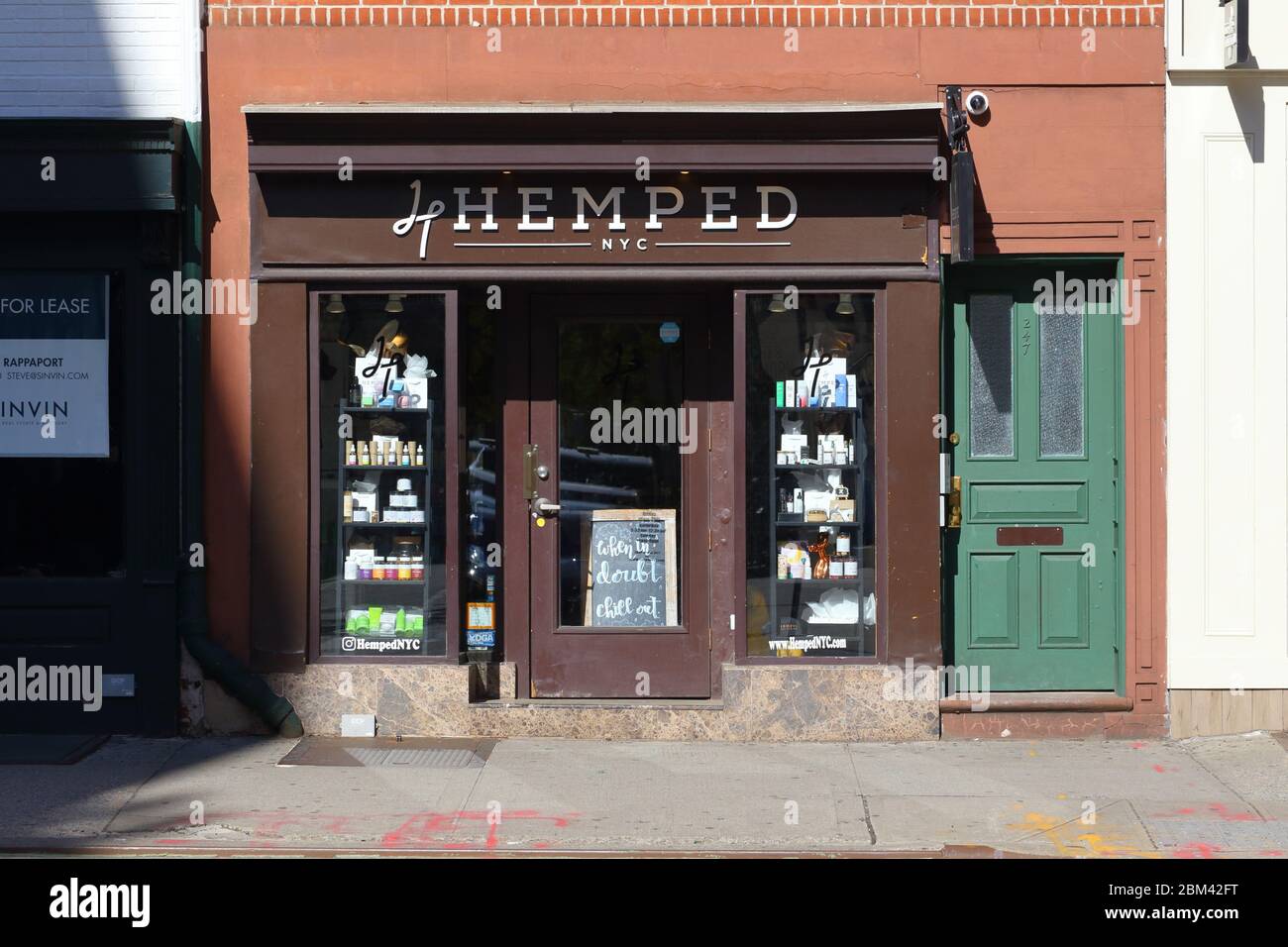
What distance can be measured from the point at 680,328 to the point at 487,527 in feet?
5.87

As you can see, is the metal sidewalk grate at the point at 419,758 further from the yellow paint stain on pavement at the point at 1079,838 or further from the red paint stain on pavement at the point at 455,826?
the yellow paint stain on pavement at the point at 1079,838

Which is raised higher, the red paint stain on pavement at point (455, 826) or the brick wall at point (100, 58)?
the brick wall at point (100, 58)

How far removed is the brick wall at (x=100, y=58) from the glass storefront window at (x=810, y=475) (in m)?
3.83

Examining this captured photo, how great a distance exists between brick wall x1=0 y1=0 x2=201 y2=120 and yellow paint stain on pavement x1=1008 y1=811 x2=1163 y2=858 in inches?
253

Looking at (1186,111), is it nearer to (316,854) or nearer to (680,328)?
(680,328)

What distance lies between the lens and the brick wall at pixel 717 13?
9.33 m

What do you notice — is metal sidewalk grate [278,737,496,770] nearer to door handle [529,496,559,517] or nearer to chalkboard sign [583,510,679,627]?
chalkboard sign [583,510,679,627]

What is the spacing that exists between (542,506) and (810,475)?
1719 millimetres

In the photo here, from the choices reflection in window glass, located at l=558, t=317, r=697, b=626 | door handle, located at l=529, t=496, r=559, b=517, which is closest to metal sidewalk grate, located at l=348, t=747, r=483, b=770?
reflection in window glass, located at l=558, t=317, r=697, b=626

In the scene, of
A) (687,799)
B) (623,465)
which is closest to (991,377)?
(623,465)

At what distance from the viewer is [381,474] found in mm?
9594

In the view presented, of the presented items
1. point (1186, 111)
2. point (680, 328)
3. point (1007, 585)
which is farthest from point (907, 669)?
point (1186, 111)

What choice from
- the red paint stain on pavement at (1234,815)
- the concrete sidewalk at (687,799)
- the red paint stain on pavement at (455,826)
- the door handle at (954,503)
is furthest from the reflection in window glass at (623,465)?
the red paint stain on pavement at (1234,815)

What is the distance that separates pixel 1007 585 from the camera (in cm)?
958
